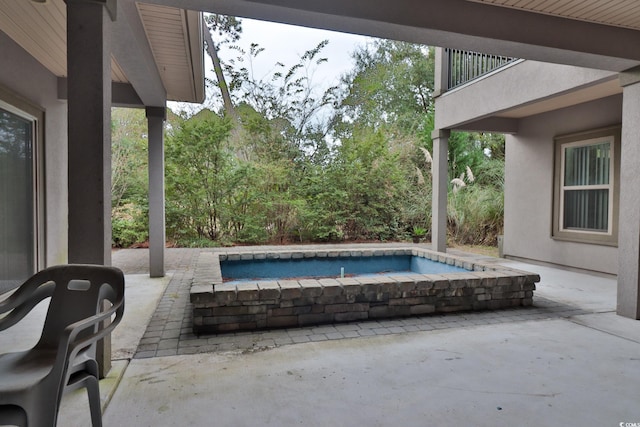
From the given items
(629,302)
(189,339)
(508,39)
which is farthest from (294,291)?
(629,302)

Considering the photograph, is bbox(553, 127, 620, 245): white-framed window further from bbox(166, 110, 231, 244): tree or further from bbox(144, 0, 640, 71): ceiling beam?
bbox(166, 110, 231, 244): tree

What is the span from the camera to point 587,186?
621 cm

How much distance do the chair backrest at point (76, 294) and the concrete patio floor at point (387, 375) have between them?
615 mm

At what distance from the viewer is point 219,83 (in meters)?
10.2

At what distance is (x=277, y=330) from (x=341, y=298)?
0.68 m

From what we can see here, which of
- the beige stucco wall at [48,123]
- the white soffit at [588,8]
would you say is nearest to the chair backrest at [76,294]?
the white soffit at [588,8]

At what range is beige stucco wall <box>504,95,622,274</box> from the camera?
19.6 ft

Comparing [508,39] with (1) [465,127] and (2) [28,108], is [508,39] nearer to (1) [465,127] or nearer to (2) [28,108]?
(1) [465,127]

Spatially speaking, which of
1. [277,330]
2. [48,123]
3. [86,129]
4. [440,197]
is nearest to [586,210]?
[440,197]

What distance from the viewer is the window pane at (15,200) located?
4359 millimetres

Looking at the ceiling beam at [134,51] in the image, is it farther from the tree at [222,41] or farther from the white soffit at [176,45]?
the tree at [222,41]

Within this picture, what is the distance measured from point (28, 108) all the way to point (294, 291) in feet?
13.7

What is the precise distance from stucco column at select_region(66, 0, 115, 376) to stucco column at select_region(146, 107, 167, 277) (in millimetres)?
3294

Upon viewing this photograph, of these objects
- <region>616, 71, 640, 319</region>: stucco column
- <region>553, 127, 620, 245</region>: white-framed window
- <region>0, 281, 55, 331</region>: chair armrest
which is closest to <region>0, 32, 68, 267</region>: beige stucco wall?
<region>0, 281, 55, 331</region>: chair armrest
